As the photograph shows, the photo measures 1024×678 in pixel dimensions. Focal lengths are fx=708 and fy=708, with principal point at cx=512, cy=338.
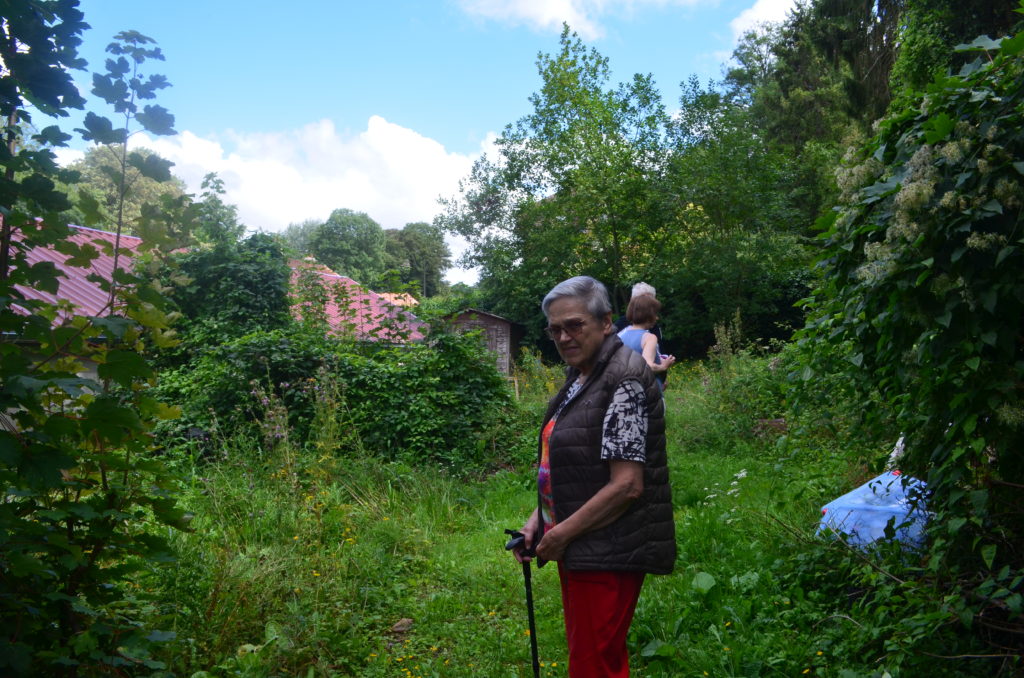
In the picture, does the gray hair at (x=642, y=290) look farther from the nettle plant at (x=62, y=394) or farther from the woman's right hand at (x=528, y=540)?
the nettle plant at (x=62, y=394)

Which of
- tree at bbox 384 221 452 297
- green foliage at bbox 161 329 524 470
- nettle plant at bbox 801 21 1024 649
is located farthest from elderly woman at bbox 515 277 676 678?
tree at bbox 384 221 452 297

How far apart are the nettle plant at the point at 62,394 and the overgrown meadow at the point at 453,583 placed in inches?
14.7

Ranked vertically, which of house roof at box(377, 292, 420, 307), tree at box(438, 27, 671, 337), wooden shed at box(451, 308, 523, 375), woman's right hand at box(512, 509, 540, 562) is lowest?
woman's right hand at box(512, 509, 540, 562)

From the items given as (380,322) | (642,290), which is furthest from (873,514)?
(380,322)

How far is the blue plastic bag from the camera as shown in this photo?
3.71 meters

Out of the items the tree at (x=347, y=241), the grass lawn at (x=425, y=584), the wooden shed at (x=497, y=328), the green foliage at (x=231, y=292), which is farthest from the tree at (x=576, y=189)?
the tree at (x=347, y=241)

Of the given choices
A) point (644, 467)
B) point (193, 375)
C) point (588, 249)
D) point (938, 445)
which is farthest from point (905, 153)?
point (588, 249)

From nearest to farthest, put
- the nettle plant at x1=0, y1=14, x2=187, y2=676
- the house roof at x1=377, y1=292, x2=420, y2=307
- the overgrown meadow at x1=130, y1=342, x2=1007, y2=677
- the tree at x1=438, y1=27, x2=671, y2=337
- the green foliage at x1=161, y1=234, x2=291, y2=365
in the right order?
the nettle plant at x1=0, y1=14, x2=187, y2=676 < the overgrown meadow at x1=130, y1=342, x2=1007, y2=677 < the house roof at x1=377, y1=292, x2=420, y2=307 < the green foliage at x1=161, y1=234, x2=291, y2=365 < the tree at x1=438, y1=27, x2=671, y2=337

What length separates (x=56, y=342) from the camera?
224 cm

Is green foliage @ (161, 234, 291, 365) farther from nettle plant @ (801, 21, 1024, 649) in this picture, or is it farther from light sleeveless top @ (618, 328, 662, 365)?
nettle plant @ (801, 21, 1024, 649)

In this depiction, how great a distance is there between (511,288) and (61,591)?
26.8 m

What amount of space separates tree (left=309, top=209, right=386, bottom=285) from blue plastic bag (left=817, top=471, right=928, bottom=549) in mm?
56171

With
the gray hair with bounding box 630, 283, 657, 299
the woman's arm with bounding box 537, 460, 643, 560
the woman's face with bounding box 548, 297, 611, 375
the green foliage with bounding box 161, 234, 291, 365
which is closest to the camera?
the woman's arm with bounding box 537, 460, 643, 560

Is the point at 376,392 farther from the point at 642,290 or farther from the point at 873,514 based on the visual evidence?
the point at 873,514
